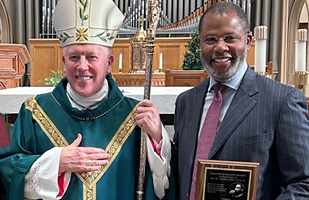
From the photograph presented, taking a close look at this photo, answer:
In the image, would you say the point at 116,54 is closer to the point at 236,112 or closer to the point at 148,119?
the point at 148,119

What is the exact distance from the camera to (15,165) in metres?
1.48

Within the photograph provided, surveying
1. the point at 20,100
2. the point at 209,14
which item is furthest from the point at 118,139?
the point at 20,100

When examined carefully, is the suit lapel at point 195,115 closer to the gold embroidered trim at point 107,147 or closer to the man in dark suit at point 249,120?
the man in dark suit at point 249,120

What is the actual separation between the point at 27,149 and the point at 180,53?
5.93 metres

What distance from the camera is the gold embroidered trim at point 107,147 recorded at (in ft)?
5.08

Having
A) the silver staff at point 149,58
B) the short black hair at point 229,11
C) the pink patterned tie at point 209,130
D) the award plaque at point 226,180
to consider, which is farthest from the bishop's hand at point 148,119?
the short black hair at point 229,11

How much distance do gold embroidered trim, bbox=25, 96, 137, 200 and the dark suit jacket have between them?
1.03 ft

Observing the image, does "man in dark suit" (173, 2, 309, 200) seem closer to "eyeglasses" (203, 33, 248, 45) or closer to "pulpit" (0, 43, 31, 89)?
"eyeglasses" (203, 33, 248, 45)

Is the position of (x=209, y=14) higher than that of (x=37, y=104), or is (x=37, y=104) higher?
(x=209, y=14)

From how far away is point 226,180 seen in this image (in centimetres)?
119

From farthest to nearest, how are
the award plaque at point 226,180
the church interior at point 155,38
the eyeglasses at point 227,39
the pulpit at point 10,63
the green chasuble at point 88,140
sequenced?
the church interior at point 155,38 < the pulpit at point 10,63 < the green chasuble at point 88,140 < the eyeglasses at point 227,39 < the award plaque at point 226,180

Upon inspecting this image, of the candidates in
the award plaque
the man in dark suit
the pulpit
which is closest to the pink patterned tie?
the man in dark suit

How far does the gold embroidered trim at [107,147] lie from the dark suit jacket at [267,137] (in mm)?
313

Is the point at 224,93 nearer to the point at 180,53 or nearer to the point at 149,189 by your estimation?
the point at 149,189
